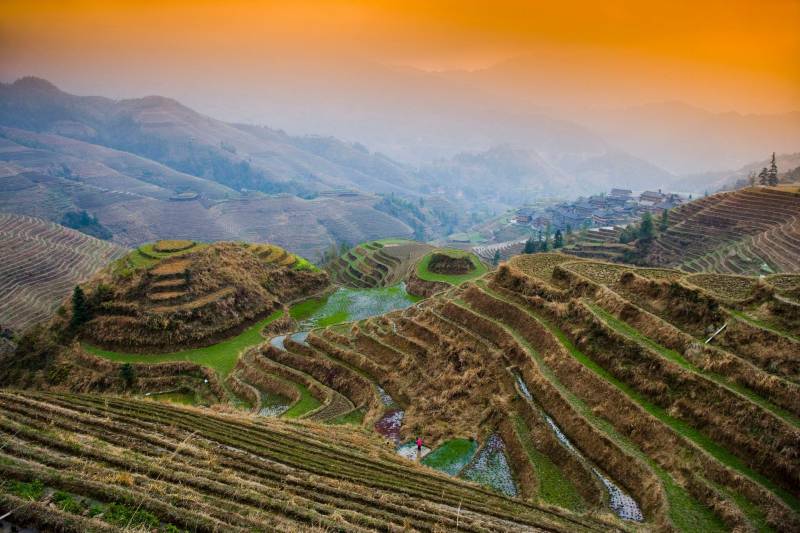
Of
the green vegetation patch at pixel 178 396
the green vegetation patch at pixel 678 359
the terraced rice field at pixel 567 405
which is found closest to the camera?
the terraced rice field at pixel 567 405

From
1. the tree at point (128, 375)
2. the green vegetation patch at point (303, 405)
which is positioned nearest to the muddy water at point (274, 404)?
the green vegetation patch at point (303, 405)

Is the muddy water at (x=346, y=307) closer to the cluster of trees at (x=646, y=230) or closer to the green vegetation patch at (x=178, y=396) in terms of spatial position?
the green vegetation patch at (x=178, y=396)

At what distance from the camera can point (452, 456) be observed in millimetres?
18156

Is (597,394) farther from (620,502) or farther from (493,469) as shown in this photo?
(493,469)

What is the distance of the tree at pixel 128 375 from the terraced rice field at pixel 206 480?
13781 millimetres

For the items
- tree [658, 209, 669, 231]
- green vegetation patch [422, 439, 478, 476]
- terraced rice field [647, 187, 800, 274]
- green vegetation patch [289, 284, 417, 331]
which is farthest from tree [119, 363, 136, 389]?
tree [658, 209, 669, 231]

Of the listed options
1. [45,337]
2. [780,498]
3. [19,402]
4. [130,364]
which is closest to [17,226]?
[45,337]

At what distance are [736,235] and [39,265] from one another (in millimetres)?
90124

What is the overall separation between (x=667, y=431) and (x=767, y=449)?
2.65 meters

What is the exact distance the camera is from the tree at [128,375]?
2940 centimetres

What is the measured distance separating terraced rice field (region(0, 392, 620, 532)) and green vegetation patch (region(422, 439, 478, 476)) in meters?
1.67

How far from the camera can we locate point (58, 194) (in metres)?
130

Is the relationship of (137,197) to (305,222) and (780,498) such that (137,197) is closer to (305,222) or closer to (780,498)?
(305,222)

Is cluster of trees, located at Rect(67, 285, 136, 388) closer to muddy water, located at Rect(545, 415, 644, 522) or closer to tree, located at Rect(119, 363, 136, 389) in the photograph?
tree, located at Rect(119, 363, 136, 389)
